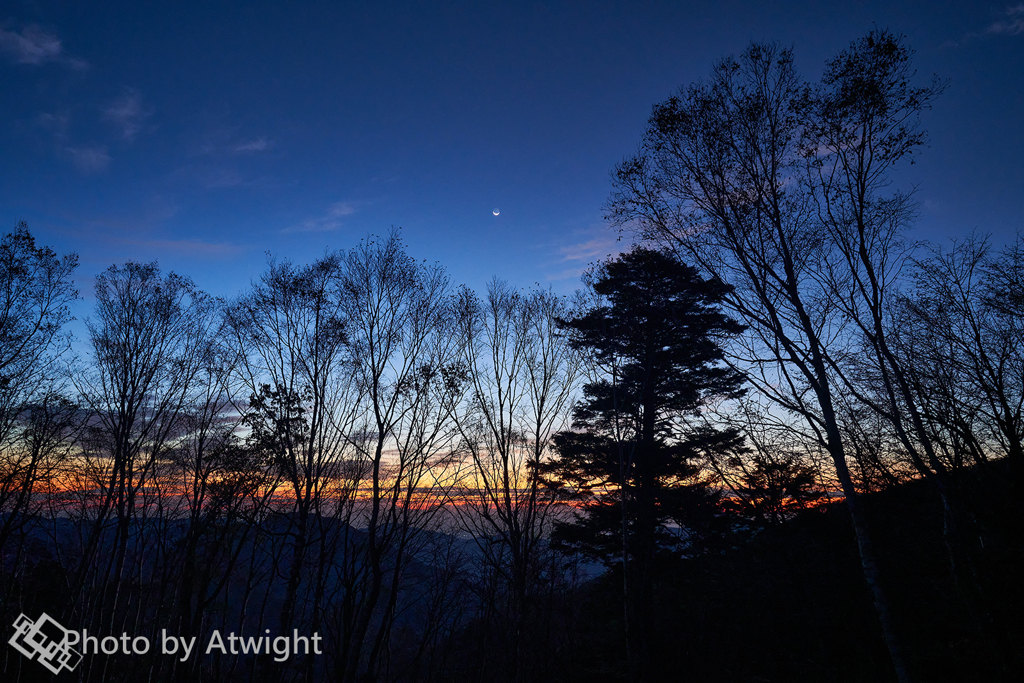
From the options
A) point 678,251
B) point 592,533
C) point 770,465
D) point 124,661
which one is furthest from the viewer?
point 124,661

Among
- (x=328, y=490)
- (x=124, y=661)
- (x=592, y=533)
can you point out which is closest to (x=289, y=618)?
(x=328, y=490)

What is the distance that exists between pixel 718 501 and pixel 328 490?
13.7 metres

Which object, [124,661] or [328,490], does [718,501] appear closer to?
[328,490]

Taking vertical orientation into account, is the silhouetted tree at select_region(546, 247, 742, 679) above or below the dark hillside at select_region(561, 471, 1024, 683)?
above

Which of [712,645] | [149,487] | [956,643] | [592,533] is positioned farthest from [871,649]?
[149,487]

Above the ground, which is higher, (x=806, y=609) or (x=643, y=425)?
(x=643, y=425)

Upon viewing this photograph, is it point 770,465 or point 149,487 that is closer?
point 770,465

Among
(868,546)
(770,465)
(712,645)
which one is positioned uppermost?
(770,465)

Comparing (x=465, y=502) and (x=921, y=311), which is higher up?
(x=921, y=311)

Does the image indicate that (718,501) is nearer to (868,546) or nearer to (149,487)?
(868,546)

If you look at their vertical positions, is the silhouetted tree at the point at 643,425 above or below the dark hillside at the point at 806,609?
above

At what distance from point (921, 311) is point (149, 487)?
97.2 ft

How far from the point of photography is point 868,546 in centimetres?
656

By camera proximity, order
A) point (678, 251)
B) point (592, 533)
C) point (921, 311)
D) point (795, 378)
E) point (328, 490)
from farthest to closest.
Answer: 1. point (592, 533)
2. point (328, 490)
3. point (921, 311)
4. point (678, 251)
5. point (795, 378)
